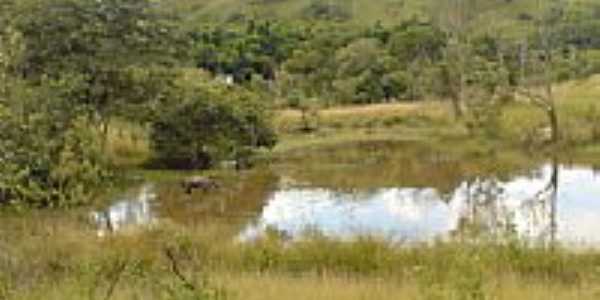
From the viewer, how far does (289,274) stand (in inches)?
483

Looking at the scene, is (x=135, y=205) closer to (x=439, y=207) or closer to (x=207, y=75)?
(x=439, y=207)

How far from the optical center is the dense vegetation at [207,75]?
12575 millimetres

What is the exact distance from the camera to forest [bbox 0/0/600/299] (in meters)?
9.70

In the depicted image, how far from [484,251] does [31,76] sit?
2367 centimetres

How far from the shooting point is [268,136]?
42938 millimetres

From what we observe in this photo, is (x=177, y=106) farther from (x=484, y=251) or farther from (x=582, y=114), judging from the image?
(x=484, y=251)

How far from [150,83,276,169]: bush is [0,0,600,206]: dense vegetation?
0.05m

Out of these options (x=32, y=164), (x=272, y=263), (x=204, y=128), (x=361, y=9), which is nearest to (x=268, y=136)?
(x=204, y=128)

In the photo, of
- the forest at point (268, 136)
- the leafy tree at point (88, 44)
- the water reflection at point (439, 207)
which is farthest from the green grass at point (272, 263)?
the leafy tree at point (88, 44)

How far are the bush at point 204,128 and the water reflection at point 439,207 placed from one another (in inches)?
216

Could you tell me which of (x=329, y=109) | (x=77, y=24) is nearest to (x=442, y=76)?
(x=329, y=109)

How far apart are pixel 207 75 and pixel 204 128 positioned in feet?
31.1

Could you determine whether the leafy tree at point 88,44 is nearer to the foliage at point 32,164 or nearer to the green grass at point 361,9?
the foliage at point 32,164

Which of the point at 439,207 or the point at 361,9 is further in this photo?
the point at 361,9
